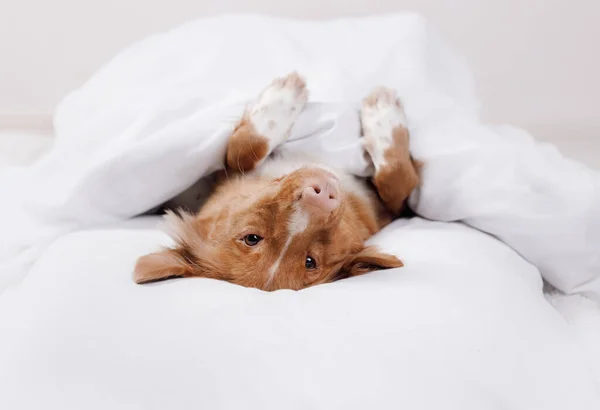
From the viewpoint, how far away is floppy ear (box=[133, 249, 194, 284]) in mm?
1287

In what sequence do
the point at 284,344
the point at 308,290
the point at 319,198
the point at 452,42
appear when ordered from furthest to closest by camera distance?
the point at 452,42 < the point at 319,198 < the point at 308,290 < the point at 284,344

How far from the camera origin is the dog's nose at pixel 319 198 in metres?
1.42

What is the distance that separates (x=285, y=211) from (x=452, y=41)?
6.60 ft

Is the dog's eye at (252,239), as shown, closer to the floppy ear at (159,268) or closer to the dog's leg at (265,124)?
the floppy ear at (159,268)

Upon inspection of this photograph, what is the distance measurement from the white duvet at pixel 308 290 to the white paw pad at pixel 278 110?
5 cm

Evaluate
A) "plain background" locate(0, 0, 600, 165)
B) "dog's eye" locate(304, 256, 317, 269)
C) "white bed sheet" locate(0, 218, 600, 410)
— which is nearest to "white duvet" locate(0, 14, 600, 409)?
"white bed sheet" locate(0, 218, 600, 410)

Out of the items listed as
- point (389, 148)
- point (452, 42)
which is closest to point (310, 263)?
point (389, 148)

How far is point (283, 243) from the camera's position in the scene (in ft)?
4.80

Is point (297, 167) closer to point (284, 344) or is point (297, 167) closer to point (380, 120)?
point (380, 120)

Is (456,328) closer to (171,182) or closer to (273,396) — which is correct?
(273,396)

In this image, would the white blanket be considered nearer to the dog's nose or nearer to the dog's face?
the dog's face

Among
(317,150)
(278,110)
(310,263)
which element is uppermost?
(278,110)

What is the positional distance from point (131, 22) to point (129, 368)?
2444 millimetres

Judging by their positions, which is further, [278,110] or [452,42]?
[452,42]
